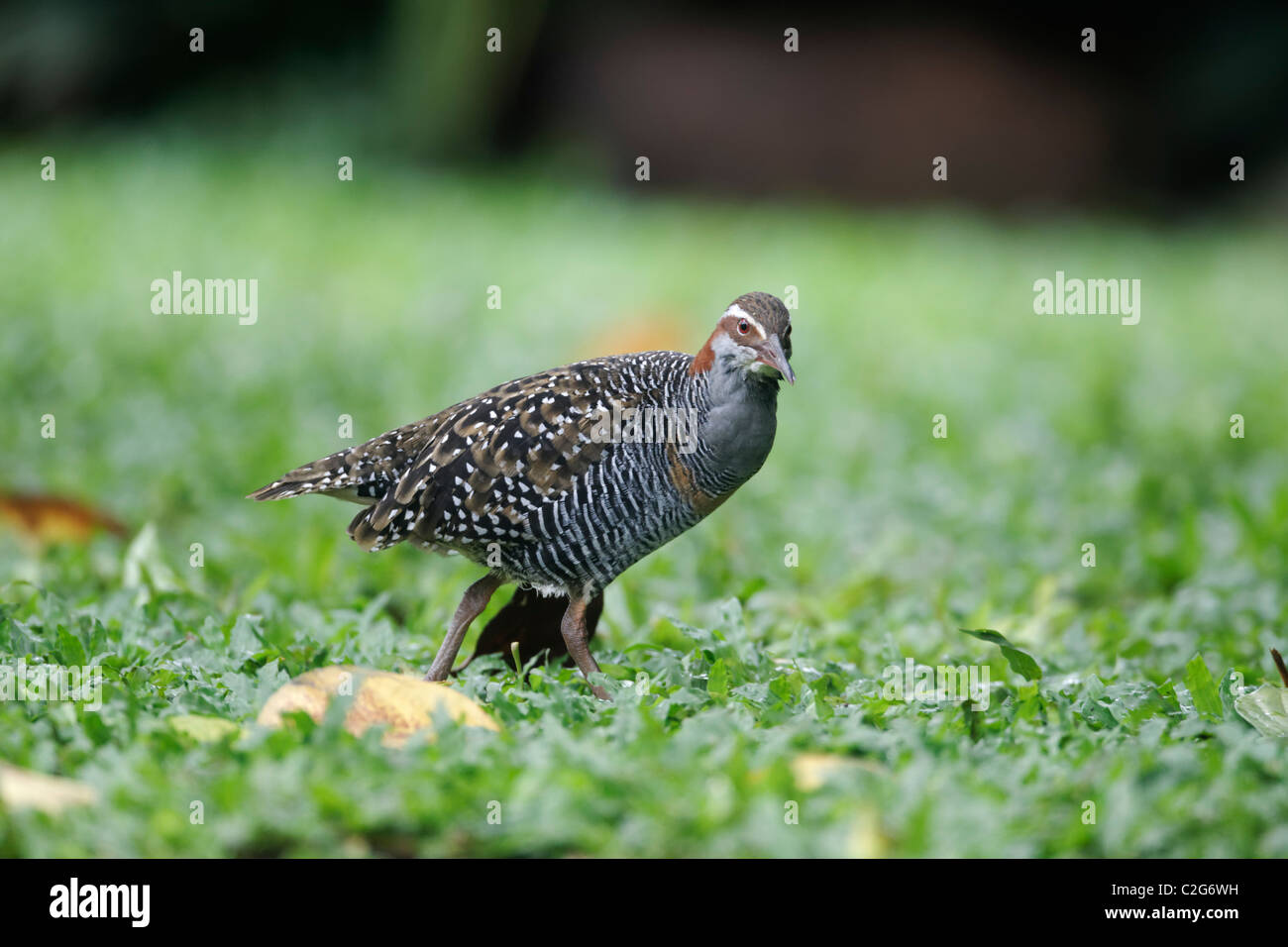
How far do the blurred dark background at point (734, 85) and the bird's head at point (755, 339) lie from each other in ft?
33.9

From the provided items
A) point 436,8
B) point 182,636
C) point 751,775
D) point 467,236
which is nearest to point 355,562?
point 182,636

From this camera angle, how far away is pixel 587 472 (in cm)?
418

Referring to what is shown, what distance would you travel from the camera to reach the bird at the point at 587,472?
4.14 meters

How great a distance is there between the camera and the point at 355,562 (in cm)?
596

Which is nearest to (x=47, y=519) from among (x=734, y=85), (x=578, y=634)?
(x=578, y=634)

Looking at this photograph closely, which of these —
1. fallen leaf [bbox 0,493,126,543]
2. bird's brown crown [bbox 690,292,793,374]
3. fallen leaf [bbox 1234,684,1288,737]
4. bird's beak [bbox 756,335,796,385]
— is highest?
bird's brown crown [bbox 690,292,793,374]

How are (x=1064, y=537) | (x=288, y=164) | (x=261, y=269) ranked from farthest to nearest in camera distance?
(x=288, y=164) < (x=261, y=269) < (x=1064, y=537)

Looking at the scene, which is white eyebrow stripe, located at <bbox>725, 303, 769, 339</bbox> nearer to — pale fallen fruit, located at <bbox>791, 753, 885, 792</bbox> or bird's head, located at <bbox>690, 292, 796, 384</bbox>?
bird's head, located at <bbox>690, 292, 796, 384</bbox>

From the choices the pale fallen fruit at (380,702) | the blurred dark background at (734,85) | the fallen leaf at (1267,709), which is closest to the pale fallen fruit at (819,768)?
the pale fallen fruit at (380,702)

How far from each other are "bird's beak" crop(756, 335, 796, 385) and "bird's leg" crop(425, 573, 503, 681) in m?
1.07

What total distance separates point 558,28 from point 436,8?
1.32 meters

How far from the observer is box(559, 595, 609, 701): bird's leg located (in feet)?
13.9

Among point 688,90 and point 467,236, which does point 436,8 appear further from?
point 467,236

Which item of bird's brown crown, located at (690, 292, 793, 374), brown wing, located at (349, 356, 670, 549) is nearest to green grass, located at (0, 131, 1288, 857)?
brown wing, located at (349, 356, 670, 549)
